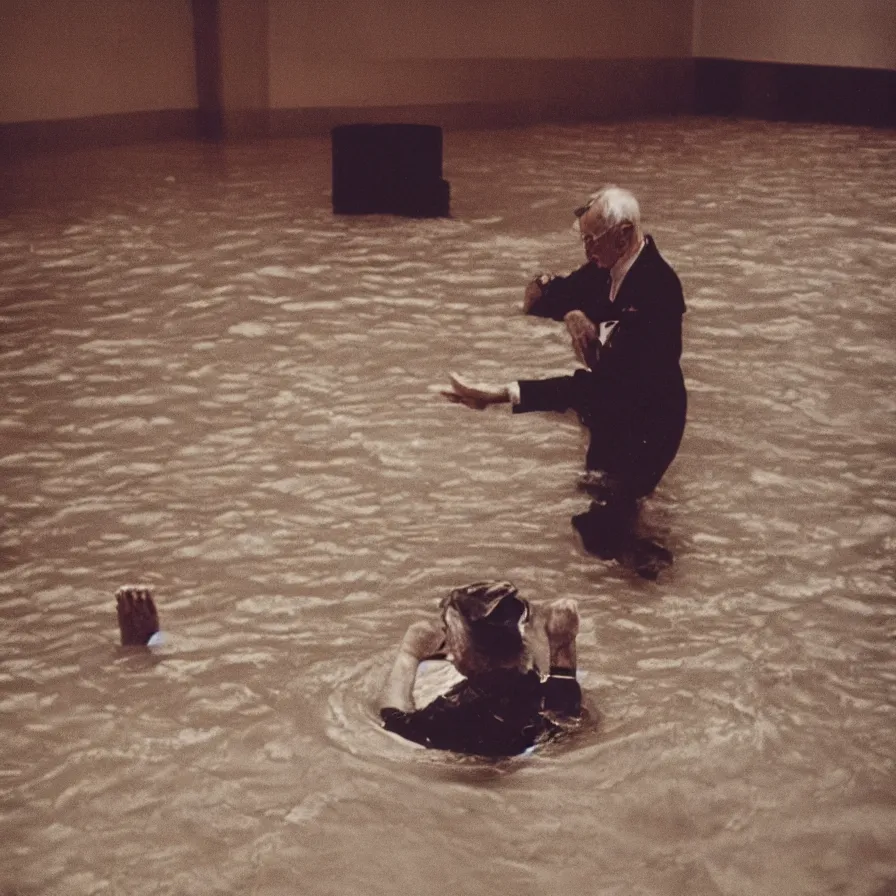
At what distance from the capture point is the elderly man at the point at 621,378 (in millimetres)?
4676

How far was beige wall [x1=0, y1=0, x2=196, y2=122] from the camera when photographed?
1249 cm

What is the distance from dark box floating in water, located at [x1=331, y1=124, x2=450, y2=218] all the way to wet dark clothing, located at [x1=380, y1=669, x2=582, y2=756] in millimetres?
6798

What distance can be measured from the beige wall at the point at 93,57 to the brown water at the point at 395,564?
11.7ft

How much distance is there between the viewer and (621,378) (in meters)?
4.81

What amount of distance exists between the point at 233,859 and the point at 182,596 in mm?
1436

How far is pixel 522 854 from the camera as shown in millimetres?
3289

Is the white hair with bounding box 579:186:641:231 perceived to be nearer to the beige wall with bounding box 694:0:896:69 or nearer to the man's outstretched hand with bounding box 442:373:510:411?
the man's outstretched hand with bounding box 442:373:510:411

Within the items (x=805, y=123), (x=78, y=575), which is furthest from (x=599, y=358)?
(x=805, y=123)

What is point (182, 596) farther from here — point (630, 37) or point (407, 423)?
point (630, 37)

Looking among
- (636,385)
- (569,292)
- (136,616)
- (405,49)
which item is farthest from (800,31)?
(136,616)

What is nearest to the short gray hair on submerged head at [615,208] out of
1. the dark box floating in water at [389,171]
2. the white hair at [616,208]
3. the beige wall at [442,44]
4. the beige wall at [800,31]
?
the white hair at [616,208]

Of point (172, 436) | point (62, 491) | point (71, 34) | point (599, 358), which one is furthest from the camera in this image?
point (71, 34)

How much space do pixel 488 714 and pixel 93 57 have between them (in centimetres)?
1096

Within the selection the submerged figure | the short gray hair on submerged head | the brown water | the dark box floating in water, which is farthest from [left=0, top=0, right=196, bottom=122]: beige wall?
the submerged figure
